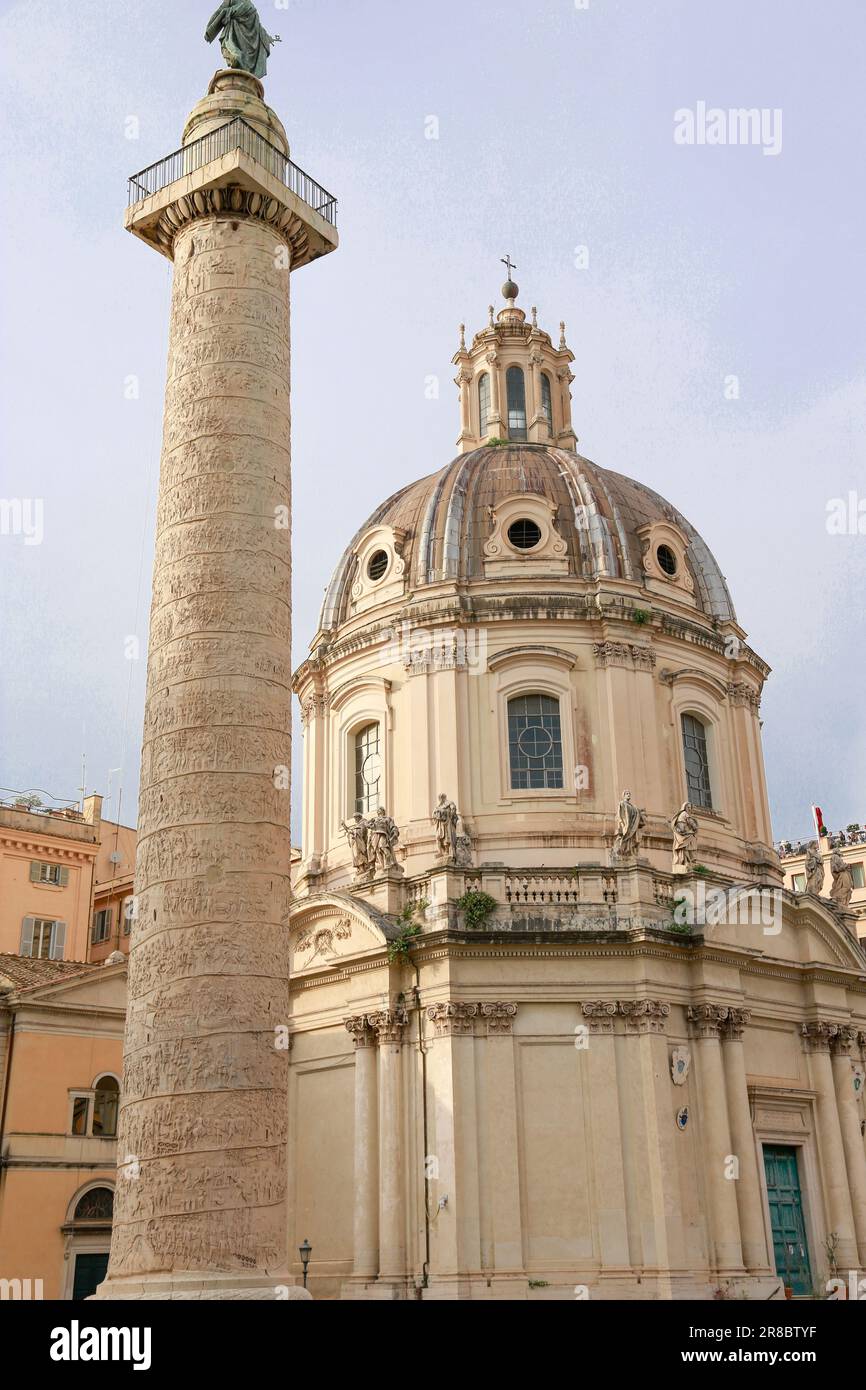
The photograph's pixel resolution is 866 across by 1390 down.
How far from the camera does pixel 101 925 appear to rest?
50.0 m

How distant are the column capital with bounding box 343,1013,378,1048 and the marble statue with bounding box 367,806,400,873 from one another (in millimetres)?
3070

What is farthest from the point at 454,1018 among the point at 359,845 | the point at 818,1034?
the point at 818,1034

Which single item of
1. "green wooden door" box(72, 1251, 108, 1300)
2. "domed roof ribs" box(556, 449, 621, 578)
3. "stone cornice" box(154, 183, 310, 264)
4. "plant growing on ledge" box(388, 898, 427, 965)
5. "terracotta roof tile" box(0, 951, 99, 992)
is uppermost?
"domed roof ribs" box(556, 449, 621, 578)

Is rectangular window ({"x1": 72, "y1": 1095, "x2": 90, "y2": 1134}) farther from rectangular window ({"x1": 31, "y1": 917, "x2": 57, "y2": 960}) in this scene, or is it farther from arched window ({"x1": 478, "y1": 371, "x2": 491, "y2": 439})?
arched window ({"x1": 478, "y1": 371, "x2": 491, "y2": 439})

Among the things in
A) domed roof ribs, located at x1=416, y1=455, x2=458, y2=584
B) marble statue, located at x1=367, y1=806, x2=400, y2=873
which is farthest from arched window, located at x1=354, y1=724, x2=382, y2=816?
domed roof ribs, located at x1=416, y1=455, x2=458, y2=584

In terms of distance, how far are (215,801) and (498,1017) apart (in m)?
11.4

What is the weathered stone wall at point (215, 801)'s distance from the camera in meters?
16.5

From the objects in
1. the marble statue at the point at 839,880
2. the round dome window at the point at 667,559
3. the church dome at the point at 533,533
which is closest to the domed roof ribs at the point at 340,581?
the church dome at the point at 533,533

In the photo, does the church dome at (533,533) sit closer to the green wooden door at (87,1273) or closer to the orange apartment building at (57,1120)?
the orange apartment building at (57,1120)

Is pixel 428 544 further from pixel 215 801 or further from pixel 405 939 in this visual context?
pixel 215 801

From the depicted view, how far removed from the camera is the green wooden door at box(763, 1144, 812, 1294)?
2880 cm
